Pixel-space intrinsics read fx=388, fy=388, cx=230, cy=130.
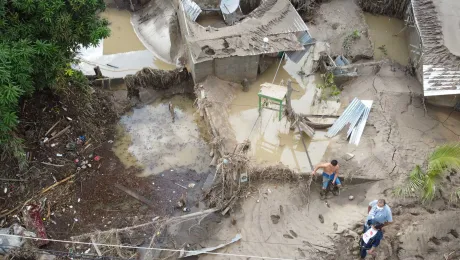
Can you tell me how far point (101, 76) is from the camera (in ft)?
41.5

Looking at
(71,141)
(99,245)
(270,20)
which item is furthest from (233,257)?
(270,20)

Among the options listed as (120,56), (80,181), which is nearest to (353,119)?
(80,181)

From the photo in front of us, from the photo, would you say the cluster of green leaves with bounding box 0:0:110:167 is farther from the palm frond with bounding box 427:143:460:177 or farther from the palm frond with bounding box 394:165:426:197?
the palm frond with bounding box 427:143:460:177

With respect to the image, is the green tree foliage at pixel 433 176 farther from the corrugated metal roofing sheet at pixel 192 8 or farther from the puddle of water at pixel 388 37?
the corrugated metal roofing sheet at pixel 192 8

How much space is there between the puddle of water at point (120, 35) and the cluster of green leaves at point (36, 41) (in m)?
4.52

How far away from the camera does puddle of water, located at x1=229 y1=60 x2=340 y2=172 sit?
10.4m

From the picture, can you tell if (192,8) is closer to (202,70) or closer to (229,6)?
(229,6)

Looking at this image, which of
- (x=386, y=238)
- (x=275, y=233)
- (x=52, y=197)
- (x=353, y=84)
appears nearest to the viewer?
(x=386, y=238)

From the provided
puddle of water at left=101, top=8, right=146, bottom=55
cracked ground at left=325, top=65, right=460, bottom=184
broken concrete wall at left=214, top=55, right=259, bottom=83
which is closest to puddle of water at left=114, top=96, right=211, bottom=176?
broken concrete wall at left=214, top=55, right=259, bottom=83

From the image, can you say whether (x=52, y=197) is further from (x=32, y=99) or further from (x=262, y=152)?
(x=262, y=152)

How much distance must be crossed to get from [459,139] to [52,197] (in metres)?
10.7

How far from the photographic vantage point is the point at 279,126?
11.1m

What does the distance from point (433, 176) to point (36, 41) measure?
29.2 ft

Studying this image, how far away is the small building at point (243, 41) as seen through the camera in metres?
11.5
